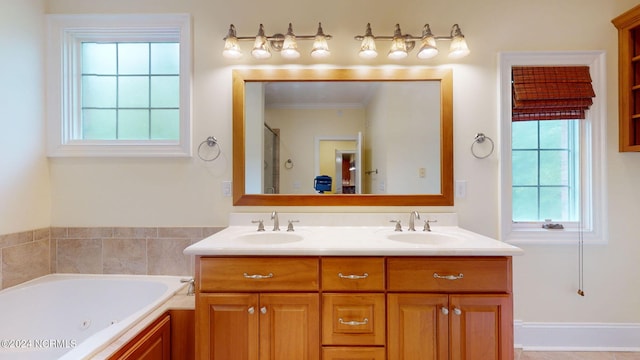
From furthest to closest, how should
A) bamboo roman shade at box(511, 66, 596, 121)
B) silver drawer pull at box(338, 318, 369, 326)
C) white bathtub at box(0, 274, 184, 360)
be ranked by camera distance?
bamboo roman shade at box(511, 66, 596, 121) < white bathtub at box(0, 274, 184, 360) < silver drawer pull at box(338, 318, 369, 326)

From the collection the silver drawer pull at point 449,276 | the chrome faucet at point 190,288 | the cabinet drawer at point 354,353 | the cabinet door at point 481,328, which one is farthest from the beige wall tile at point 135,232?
the cabinet door at point 481,328

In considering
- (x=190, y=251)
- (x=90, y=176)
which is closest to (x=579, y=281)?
(x=190, y=251)

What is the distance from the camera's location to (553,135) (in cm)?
200

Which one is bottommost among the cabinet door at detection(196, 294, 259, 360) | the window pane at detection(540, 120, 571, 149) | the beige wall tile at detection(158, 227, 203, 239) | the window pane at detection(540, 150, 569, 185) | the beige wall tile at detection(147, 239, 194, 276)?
the cabinet door at detection(196, 294, 259, 360)

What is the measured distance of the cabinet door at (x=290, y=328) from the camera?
4.30 ft

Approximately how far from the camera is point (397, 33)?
5.83ft

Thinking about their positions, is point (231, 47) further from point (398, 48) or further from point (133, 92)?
point (398, 48)

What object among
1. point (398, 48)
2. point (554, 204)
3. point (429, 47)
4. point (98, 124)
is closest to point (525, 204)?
point (554, 204)

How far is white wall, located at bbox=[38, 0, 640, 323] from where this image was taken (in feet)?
6.26

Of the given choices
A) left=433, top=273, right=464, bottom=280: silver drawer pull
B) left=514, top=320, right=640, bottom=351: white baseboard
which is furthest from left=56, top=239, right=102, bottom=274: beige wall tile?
left=514, top=320, right=640, bottom=351: white baseboard

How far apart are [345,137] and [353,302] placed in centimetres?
106

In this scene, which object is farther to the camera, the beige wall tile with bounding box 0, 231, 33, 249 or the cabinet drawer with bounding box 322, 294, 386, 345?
the beige wall tile with bounding box 0, 231, 33, 249

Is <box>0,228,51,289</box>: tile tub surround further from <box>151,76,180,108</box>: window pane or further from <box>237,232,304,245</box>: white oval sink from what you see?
<box>237,232,304,245</box>: white oval sink

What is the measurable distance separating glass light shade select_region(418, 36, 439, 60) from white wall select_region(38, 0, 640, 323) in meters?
0.14
